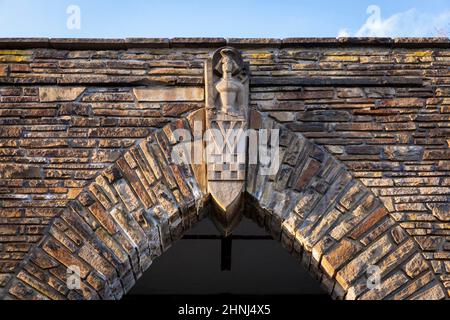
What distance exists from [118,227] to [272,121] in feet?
4.24

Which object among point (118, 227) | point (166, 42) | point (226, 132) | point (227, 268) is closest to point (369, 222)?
point (226, 132)

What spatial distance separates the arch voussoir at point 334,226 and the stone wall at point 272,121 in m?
0.01

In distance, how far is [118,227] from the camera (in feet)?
15.4

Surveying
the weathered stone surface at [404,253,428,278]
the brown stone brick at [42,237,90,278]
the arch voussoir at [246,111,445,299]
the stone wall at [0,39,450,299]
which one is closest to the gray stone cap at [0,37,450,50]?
the stone wall at [0,39,450,299]

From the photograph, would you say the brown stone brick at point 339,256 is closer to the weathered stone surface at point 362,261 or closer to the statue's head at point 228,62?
the weathered stone surface at point 362,261

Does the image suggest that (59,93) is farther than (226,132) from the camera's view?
Yes

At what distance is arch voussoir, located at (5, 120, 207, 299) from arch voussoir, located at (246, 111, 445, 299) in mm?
506

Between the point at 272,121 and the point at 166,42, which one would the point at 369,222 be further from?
the point at 166,42

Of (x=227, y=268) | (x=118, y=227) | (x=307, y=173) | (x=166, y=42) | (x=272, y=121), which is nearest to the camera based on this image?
(x=118, y=227)

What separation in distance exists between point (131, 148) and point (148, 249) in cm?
71

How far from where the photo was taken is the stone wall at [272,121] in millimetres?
4641

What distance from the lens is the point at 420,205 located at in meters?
4.79
